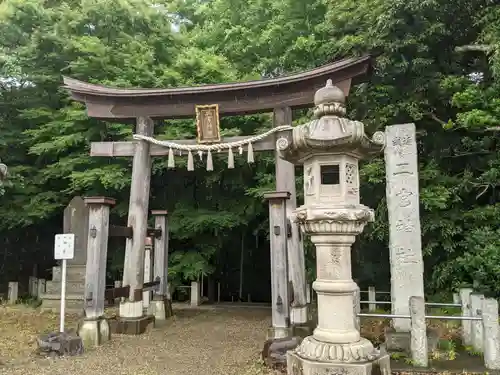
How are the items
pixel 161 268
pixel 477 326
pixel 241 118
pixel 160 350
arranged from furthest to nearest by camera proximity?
pixel 241 118 → pixel 161 268 → pixel 160 350 → pixel 477 326

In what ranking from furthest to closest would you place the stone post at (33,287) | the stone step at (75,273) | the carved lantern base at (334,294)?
the stone post at (33,287), the stone step at (75,273), the carved lantern base at (334,294)

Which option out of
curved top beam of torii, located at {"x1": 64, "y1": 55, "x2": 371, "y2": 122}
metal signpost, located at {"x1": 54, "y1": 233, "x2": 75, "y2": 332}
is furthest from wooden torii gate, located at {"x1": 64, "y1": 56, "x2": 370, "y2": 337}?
metal signpost, located at {"x1": 54, "y1": 233, "x2": 75, "y2": 332}

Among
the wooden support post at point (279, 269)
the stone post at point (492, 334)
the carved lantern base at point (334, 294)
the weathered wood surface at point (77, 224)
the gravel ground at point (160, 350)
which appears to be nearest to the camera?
the carved lantern base at point (334, 294)

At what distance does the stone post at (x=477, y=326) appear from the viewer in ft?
20.0

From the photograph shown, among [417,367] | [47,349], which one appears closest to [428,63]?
[417,367]

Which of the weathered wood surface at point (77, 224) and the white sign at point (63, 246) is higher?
the weathered wood surface at point (77, 224)

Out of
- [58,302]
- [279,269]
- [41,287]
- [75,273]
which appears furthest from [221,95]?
[41,287]

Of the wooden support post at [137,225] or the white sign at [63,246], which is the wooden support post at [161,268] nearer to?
the wooden support post at [137,225]

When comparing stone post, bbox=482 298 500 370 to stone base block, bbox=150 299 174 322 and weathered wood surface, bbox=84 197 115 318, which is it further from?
stone base block, bbox=150 299 174 322

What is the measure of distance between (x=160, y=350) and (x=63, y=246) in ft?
7.81

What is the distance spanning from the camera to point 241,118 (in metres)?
12.2

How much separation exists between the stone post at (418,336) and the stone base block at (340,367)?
132 cm

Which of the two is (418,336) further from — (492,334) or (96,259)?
(96,259)

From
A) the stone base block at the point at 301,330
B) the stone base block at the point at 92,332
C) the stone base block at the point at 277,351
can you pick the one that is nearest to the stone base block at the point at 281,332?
the stone base block at the point at 277,351
